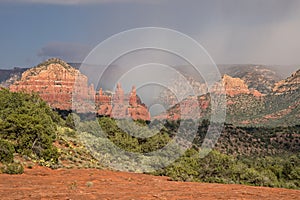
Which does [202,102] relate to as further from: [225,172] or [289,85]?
[225,172]

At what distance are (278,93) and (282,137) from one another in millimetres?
64743

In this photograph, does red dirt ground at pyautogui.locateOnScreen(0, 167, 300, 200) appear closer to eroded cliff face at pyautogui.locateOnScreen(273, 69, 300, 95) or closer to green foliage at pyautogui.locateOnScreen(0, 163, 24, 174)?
green foliage at pyautogui.locateOnScreen(0, 163, 24, 174)

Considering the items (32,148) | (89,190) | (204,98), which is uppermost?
(204,98)

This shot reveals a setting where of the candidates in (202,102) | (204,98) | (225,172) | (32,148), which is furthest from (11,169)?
(204,98)

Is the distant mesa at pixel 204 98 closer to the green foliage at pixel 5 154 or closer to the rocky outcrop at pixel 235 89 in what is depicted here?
the rocky outcrop at pixel 235 89

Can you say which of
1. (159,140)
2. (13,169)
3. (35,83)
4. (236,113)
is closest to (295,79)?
(236,113)

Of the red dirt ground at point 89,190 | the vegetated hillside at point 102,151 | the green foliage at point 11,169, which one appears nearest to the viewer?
the red dirt ground at point 89,190

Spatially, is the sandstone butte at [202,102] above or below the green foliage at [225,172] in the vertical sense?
above

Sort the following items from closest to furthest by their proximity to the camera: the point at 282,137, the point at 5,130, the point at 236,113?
1. the point at 5,130
2. the point at 282,137
3. the point at 236,113

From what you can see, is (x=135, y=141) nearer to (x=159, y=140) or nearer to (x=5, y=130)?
(x=159, y=140)

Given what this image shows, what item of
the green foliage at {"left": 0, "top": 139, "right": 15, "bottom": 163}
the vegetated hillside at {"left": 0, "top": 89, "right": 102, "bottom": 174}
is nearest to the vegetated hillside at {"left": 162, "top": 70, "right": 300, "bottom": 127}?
the vegetated hillside at {"left": 0, "top": 89, "right": 102, "bottom": 174}

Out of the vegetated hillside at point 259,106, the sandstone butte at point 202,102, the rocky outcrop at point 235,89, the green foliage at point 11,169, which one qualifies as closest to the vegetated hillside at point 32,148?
the green foliage at point 11,169

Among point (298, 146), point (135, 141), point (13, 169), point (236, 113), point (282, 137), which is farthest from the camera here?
point (236, 113)

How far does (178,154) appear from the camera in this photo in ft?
145
